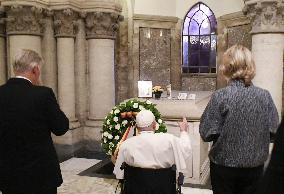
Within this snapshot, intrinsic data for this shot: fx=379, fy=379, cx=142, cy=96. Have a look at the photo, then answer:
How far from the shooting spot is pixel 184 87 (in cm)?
974

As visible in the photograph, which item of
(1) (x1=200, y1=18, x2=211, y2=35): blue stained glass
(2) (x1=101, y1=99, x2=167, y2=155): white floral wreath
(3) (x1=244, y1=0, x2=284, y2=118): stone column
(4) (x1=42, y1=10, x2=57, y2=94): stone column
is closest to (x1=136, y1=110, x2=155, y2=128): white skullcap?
(2) (x1=101, y1=99, x2=167, y2=155): white floral wreath

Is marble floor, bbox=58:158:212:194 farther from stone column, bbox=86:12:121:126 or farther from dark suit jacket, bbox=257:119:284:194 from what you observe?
dark suit jacket, bbox=257:119:284:194

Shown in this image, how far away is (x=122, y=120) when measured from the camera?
16.0ft

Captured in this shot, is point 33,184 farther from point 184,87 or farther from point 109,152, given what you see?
point 184,87

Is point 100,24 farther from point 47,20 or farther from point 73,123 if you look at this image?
point 73,123

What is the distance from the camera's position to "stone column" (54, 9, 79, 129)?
709 cm

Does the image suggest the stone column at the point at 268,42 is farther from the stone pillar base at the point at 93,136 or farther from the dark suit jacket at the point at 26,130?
the dark suit jacket at the point at 26,130

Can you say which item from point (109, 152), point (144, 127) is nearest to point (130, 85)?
point (109, 152)

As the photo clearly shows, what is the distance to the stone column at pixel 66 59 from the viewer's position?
709 cm

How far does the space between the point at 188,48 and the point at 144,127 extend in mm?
7211

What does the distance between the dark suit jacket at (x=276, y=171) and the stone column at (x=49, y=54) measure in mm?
6503

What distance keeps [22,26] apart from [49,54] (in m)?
0.77

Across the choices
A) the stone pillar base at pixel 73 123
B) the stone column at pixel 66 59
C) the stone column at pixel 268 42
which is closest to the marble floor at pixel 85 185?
the stone pillar base at pixel 73 123

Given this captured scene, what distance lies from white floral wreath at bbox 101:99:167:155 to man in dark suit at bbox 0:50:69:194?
7.02 feet
